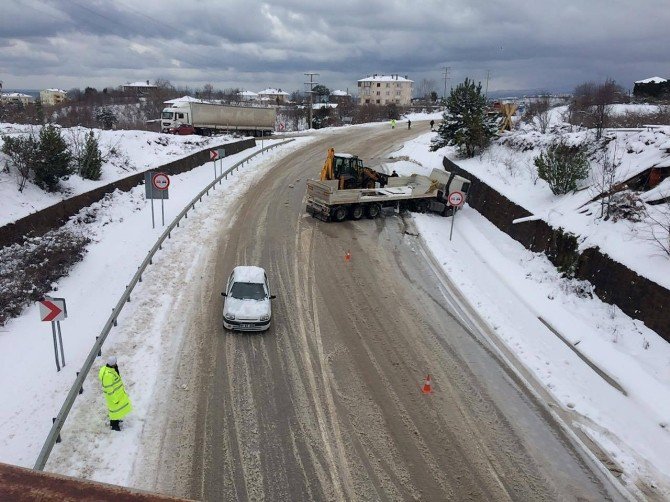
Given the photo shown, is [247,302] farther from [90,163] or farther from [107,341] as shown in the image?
[90,163]

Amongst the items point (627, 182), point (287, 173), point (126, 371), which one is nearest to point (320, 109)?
point (287, 173)

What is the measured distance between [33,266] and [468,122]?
2288 cm

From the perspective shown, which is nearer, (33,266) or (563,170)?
(33,266)

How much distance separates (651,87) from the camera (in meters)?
57.8

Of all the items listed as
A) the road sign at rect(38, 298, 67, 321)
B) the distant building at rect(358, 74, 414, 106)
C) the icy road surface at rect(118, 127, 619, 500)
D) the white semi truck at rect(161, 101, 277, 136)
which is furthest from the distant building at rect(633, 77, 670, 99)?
the distant building at rect(358, 74, 414, 106)

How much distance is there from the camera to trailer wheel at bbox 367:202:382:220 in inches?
856

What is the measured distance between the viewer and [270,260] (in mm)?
16516

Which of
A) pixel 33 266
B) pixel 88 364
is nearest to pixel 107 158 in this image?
pixel 33 266

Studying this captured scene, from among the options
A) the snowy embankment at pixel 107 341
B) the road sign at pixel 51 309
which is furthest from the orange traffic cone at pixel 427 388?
the road sign at pixel 51 309

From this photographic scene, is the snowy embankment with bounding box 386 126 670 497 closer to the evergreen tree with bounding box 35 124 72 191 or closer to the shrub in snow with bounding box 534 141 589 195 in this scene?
the shrub in snow with bounding box 534 141 589 195

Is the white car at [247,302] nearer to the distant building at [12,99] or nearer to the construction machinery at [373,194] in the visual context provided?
the construction machinery at [373,194]

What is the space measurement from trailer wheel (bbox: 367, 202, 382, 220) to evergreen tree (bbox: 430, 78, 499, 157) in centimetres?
929

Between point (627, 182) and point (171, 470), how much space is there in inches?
631

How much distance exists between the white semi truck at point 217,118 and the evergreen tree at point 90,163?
999 inches
